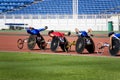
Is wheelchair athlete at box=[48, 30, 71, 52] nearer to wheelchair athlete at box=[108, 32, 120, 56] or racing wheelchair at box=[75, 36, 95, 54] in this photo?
racing wheelchair at box=[75, 36, 95, 54]

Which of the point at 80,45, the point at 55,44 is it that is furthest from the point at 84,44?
the point at 55,44

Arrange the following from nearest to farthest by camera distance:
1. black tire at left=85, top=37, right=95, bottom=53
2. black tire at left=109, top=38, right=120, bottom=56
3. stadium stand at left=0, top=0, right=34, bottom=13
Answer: black tire at left=109, top=38, right=120, bottom=56, black tire at left=85, top=37, right=95, bottom=53, stadium stand at left=0, top=0, right=34, bottom=13

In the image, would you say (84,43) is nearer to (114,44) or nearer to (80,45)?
(80,45)

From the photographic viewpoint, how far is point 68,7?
61031mm

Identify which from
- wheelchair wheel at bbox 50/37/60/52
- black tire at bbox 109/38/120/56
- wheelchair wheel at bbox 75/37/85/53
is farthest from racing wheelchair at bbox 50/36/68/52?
black tire at bbox 109/38/120/56

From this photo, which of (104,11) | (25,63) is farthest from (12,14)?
(25,63)

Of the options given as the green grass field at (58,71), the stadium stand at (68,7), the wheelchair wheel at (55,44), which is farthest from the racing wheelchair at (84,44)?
the stadium stand at (68,7)

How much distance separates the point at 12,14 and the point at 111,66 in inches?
1957

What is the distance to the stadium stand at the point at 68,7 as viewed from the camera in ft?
196

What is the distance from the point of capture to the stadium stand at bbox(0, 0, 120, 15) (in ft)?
196

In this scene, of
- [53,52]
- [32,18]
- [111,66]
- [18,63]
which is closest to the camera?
[111,66]

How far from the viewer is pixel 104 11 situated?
5916 centimetres

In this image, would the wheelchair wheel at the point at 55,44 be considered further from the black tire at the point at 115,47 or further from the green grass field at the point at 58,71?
the green grass field at the point at 58,71

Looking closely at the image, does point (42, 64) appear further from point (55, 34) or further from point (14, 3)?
point (14, 3)
